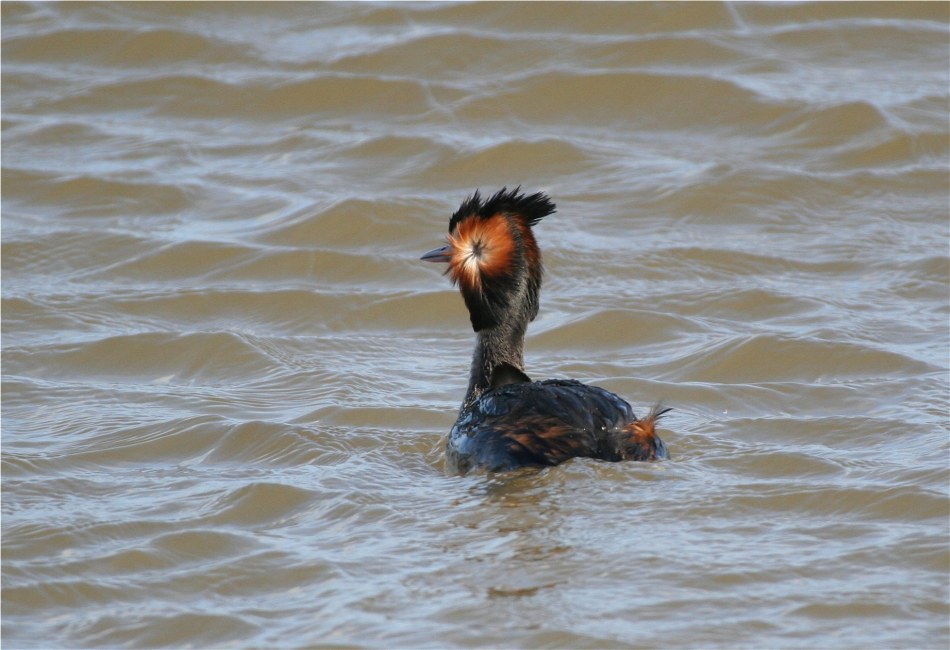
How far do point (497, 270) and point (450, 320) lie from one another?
7.97 ft

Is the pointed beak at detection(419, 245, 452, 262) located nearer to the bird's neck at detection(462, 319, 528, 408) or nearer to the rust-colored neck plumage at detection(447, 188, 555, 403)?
the rust-colored neck plumage at detection(447, 188, 555, 403)

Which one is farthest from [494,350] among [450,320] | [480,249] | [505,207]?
[450,320]

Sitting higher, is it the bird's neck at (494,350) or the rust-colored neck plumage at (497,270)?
the rust-colored neck plumage at (497,270)

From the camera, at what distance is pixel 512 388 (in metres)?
6.07

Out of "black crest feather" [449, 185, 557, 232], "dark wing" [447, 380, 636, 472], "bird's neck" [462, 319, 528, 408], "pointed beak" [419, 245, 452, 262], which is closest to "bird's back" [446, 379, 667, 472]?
"dark wing" [447, 380, 636, 472]

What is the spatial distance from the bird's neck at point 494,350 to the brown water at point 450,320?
36cm

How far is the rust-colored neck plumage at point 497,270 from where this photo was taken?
247 inches

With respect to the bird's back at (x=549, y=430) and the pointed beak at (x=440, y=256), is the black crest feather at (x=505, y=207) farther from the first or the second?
the bird's back at (x=549, y=430)

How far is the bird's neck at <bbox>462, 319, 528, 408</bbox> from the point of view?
6555mm

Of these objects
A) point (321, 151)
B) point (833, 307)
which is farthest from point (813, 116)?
point (321, 151)

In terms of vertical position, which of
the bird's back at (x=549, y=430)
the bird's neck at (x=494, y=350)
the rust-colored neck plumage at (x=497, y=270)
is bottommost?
the bird's back at (x=549, y=430)

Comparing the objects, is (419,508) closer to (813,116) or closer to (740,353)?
(740,353)

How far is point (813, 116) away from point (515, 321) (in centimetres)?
554

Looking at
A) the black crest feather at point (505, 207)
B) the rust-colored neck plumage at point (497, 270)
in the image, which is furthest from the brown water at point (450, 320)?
the black crest feather at point (505, 207)
